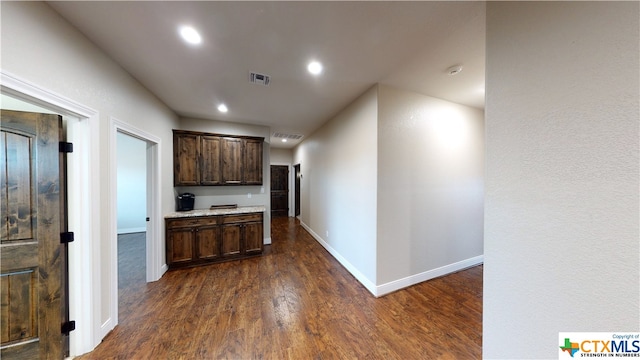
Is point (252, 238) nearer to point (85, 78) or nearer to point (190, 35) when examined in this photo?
point (85, 78)

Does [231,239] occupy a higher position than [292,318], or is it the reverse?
[231,239]

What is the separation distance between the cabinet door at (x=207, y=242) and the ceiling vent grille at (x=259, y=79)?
2.45m

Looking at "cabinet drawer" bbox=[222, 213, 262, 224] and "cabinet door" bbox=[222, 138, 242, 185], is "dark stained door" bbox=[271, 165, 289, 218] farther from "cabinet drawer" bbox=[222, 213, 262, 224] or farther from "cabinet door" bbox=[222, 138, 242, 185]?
"cabinet drawer" bbox=[222, 213, 262, 224]

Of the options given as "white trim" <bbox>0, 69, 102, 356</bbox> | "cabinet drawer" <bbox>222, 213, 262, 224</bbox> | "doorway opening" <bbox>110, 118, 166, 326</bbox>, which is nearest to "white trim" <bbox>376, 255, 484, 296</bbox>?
"cabinet drawer" <bbox>222, 213, 262, 224</bbox>

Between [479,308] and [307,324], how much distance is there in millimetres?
1901

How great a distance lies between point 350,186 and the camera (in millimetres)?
3049

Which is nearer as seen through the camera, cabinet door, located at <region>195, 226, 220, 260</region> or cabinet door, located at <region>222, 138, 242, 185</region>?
cabinet door, located at <region>195, 226, 220, 260</region>

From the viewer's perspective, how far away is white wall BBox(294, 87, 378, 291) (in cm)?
253

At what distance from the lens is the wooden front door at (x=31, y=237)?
1.40 m

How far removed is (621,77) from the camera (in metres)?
0.77

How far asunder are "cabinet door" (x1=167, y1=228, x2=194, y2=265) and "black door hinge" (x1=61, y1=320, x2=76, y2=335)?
4.84ft

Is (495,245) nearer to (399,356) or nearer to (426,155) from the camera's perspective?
(399,356)

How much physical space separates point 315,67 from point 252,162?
248cm
